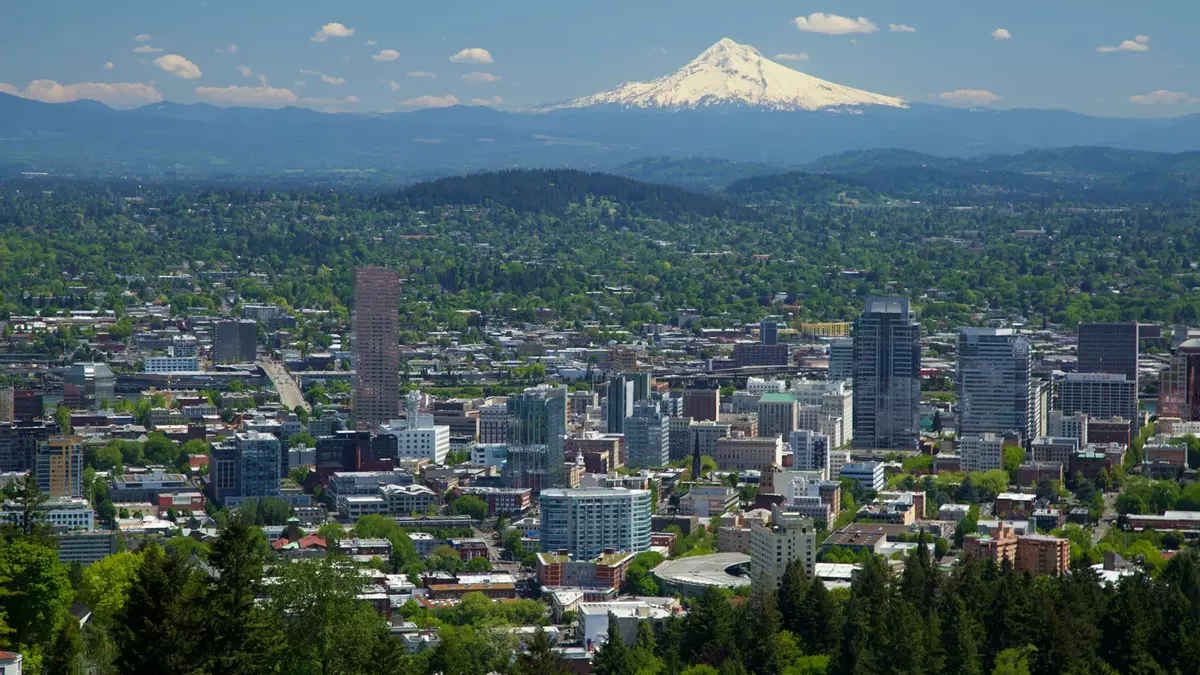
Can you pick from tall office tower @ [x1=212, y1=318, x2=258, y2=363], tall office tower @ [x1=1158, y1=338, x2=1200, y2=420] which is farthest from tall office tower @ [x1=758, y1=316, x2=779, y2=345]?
tall office tower @ [x1=1158, y1=338, x2=1200, y2=420]

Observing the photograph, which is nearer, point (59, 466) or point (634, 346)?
point (59, 466)

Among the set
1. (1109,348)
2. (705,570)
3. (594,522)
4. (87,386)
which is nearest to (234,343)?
(87,386)

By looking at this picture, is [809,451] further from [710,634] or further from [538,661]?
[538,661]

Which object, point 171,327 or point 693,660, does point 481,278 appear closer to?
point 171,327

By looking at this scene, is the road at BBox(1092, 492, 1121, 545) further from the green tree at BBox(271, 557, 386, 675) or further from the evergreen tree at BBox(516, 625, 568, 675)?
the green tree at BBox(271, 557, 386, 675)

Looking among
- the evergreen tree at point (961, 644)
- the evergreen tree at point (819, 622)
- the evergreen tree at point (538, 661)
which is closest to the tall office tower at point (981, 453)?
the evergreen tree at point (819, 622)

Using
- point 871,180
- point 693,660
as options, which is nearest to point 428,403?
point 693,660
